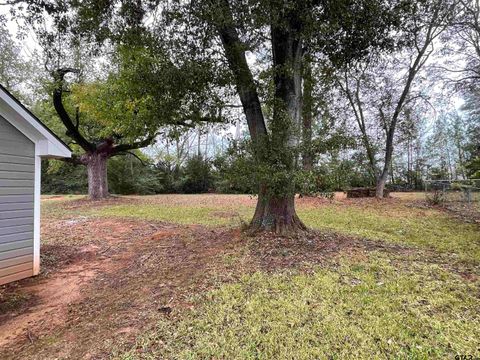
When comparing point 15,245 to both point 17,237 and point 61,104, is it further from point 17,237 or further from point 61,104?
point 61,104

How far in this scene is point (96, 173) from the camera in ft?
40.9

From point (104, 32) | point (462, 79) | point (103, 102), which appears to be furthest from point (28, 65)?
point (462, 79)

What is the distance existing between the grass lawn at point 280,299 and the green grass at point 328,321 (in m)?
0.01

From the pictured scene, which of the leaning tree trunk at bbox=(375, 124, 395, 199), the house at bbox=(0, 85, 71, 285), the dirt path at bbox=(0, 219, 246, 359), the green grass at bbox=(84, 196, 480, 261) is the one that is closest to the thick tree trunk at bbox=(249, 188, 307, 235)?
the dirt path at bbox=(0, 219, 246, 359)

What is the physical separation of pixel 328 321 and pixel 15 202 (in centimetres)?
426

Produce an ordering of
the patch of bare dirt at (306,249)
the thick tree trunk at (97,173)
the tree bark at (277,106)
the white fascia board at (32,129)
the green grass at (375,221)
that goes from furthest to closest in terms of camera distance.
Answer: the thick tree trunk at (97,173)
the green grass at (375,221)
the tree bark at (277,106)
the patch of bare dirt at (306,249)
the white fascia board at (32,129)

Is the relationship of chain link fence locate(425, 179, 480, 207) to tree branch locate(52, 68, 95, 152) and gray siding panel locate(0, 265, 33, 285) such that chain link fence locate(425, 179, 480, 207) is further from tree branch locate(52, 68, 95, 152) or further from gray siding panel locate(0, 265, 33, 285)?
tree branch locate(52, 68, 95, 152)

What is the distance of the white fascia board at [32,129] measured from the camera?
380 cm

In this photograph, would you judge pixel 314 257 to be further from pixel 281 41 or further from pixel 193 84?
pixel 281 41

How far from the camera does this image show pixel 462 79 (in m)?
11.3

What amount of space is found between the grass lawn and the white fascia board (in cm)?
198

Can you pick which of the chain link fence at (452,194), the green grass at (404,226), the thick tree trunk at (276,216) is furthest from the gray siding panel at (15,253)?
the chain link fence at (452,194)

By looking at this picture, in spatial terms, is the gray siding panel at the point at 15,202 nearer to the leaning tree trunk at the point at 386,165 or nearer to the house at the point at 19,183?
the house at the point at 19,183

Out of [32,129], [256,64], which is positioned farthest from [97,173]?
[256,64]
